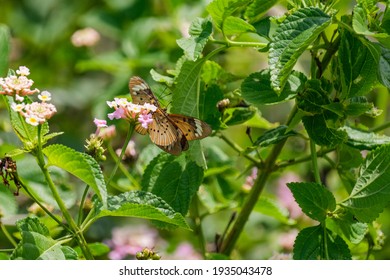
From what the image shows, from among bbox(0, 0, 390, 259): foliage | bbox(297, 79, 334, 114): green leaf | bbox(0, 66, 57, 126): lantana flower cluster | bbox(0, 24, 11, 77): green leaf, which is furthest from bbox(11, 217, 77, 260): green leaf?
bbox(297, 79, 334, 114): green leaf

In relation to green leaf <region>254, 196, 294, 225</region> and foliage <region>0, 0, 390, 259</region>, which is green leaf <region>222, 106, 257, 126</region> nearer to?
foliage <region>0, 0, 390, 259</region>

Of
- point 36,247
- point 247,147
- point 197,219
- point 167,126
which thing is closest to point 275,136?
point 247,147

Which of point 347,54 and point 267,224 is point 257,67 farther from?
point 347,54

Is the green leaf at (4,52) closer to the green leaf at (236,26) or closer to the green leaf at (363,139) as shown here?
the green leaf at (236,26)

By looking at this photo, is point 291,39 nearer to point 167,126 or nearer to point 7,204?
point 167,126

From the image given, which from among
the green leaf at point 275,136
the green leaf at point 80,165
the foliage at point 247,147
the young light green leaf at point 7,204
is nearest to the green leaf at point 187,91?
the foliage at point 247,147

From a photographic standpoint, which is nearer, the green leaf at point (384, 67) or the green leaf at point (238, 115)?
the green leaf at point (384, 67)
